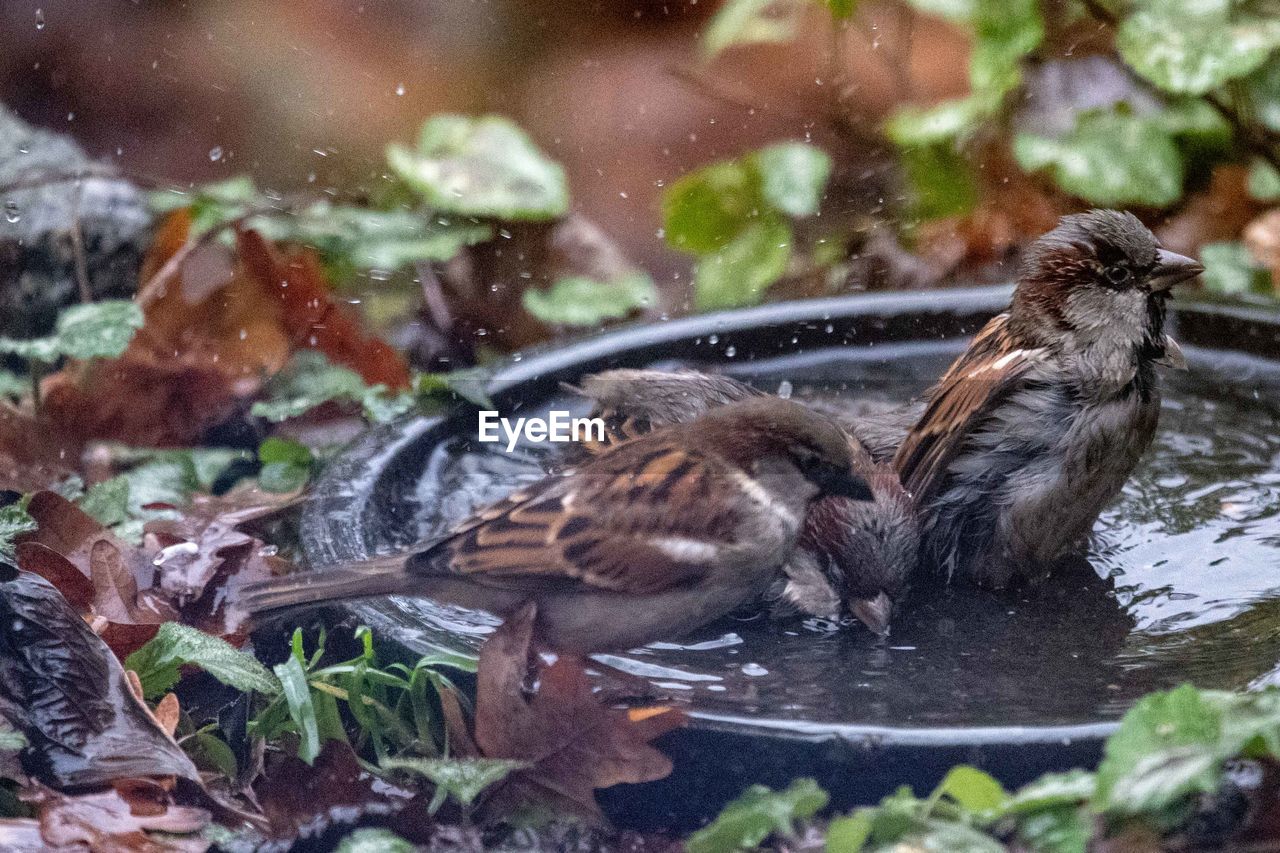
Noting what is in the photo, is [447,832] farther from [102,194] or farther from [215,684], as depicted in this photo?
[102,194]

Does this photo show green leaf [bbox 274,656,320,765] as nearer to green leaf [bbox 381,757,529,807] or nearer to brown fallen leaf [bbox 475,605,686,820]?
green leaf [bbox 381,757,529,807]

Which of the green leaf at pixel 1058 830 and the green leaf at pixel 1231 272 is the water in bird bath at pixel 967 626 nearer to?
the green leaf at pixel 1058 830

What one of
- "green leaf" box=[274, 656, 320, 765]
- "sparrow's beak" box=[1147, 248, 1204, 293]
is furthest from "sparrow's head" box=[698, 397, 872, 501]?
"green leaf" box=[274, 656, 320, 765]

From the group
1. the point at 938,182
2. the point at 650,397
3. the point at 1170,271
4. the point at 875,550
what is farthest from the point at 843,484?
the point at 938,182

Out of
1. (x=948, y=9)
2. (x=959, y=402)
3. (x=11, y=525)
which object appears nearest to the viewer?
(x=959, y=402)

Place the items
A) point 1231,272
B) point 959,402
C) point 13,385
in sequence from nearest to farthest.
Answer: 1. point 959,402
2. point 13,385
3. point 1231,272

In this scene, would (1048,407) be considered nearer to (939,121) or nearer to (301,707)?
(939,121)
